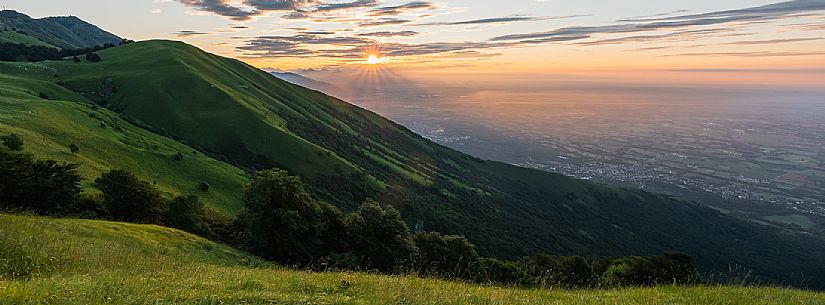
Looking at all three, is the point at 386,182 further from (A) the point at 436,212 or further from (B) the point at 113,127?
(B) the point at 113,127

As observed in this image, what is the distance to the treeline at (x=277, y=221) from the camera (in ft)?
116

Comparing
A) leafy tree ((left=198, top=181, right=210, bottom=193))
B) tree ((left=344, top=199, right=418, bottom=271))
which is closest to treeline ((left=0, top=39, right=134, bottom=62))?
leafy tree ((left=198, top=181, right=210, bottom=193))

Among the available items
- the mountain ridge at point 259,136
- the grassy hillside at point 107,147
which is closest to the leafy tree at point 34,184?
the grassy hillside at point 107,147

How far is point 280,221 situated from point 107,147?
185 feet

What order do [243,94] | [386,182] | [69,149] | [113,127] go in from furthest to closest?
[243,94]
[386,182]
[113,127]
[69,149]

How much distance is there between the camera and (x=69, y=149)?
65875mm

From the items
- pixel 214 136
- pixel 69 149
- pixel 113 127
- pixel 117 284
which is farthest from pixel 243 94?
pixel 117 284

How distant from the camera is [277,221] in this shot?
137 feet

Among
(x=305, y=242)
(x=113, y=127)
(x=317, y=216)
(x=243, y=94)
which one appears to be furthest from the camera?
(x=243, y=94)

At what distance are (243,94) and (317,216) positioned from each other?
15025cm

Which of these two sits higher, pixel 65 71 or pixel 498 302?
pixel 65 71

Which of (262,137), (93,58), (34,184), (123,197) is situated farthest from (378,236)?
(93,58)

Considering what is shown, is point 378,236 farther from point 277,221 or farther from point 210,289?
point 210,289

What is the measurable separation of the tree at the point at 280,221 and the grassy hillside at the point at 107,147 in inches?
1024
